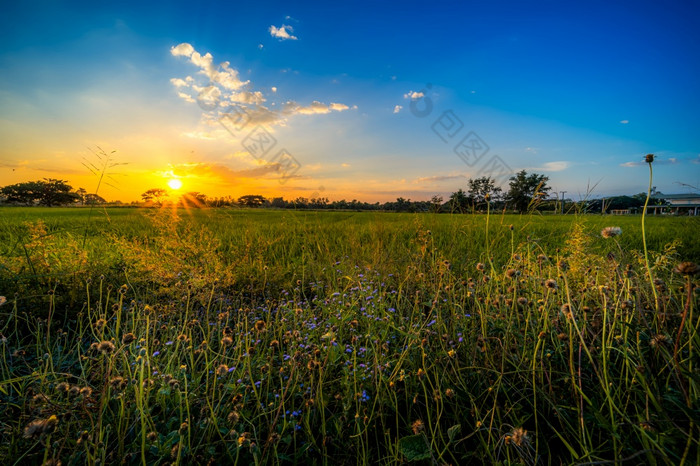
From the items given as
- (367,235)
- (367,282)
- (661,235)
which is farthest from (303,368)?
(661,235)

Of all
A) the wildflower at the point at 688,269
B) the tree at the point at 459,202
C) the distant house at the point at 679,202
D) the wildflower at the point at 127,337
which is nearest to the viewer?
the wildflower at the point at 688,269

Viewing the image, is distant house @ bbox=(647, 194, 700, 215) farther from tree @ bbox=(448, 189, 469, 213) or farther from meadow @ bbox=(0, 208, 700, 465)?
tree @ bbox=(448, 189, 469, 213)

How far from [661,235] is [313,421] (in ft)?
34.8

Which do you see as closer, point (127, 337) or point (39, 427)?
point (39, 427)

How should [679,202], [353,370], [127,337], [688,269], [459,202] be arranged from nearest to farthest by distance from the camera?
1. [688,269]
2. [127,337]
3. [353,370]
4. [459,202]
5. [679,202]

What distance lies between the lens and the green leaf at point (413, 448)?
1413 millimetres

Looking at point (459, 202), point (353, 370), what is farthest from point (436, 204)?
point (353, 370)

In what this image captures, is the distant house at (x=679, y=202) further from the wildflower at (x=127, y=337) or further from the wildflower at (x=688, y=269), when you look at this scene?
the wildflower at (x=127, y=337)

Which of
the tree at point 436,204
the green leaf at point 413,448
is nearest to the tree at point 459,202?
the tree at point 436,204

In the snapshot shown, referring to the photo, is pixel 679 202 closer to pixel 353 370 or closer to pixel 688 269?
pixel 688 269

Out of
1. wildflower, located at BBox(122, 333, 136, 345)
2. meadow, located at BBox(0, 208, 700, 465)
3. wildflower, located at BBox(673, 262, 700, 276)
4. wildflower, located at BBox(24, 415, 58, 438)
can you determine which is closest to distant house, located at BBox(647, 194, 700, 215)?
meadow, located at BBox(0, 208, 700, 465)

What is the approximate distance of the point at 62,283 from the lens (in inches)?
144

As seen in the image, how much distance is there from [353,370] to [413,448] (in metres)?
0.58

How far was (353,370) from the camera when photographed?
6.39 feet
